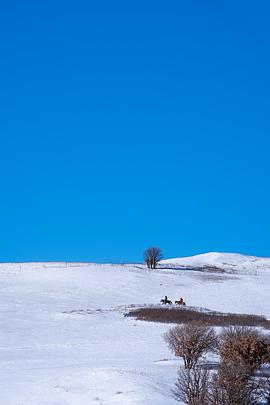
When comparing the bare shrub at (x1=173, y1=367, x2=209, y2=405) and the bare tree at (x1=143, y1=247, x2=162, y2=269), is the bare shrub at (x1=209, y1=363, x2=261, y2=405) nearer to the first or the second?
the bare shrub at (x1=173, y1=367, x2=209, y2=405)

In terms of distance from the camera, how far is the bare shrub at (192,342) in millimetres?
22453

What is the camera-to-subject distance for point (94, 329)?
37750 mm

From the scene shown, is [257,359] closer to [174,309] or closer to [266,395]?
[266,395]

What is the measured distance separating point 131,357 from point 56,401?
9864mm

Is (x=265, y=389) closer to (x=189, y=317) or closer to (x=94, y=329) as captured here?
(x=94, y=329)

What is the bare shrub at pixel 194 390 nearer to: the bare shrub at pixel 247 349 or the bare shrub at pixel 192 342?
the bare shrub at pixel 247 349

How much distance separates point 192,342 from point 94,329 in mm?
16113

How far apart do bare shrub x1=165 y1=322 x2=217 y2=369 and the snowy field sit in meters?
0.73

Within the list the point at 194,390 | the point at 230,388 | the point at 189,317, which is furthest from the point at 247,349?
the point at 189,317

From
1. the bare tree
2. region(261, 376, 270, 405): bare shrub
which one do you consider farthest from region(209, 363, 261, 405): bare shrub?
the bare tree

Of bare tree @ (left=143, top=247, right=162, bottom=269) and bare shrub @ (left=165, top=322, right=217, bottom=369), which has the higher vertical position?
bare tree @ (left=143, top=247, right=162, bottom=269)

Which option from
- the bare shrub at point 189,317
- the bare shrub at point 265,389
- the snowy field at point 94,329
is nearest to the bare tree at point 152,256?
the snowy field at point 94,329

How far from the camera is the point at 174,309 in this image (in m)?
47.8

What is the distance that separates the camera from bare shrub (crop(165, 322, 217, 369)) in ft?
73.7
